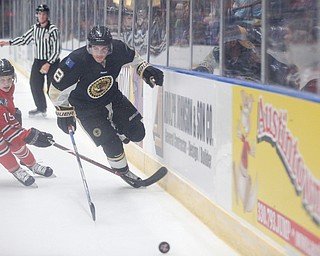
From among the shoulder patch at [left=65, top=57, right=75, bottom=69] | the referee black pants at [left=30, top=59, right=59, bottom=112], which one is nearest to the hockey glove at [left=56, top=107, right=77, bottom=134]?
the shoulder patch at [left=65, top=57, right=75, bottom=69]

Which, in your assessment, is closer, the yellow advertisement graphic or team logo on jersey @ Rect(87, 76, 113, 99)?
the yellow advertisement graphic

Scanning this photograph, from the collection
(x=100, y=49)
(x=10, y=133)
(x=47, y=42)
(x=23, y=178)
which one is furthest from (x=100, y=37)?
(x=47, y=42)

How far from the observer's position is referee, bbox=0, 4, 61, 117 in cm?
888

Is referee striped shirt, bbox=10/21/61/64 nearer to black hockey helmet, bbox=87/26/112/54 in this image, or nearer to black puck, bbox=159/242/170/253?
black hockey helmet, bbox=87/26/112/54

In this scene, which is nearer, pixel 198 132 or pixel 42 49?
pixel 198 132

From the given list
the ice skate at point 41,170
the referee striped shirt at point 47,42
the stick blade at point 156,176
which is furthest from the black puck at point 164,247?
the referee striped shirt at point 47,42

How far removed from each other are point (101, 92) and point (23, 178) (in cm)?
76

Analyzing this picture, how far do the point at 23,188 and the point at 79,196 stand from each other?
0.47 m

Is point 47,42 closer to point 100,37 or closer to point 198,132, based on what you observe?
point 100,37

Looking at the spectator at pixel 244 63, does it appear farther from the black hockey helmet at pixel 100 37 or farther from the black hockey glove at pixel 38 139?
the black hockey glove at pixel 38 139

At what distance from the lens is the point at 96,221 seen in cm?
425

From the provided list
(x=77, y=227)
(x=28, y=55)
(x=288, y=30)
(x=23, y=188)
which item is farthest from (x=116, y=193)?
(x=28, y=55)

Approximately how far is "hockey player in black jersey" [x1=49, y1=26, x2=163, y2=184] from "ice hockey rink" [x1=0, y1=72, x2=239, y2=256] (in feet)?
1.10

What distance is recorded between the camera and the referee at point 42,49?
888cm
